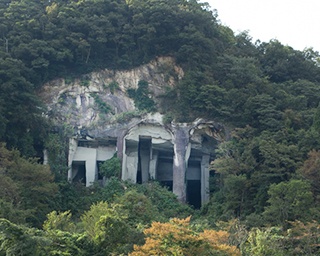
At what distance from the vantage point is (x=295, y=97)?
98.7 feet

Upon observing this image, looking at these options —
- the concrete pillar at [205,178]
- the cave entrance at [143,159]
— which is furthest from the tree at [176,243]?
the cave entrance at [143,159]

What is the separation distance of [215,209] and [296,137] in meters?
4.47

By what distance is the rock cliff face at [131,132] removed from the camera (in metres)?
29.9

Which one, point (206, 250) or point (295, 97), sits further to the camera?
point (295, 97)

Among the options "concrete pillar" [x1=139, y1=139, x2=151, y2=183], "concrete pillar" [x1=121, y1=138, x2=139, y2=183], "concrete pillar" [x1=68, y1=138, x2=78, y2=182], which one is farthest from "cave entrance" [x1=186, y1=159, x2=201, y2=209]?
"concrete pillar" [x1=68, y1=138, x2=78, y2=182]

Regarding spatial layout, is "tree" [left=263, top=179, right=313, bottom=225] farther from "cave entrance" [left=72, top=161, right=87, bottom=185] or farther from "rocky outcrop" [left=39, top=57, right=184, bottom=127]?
"cave entrance" [left=72, top=161, right=87, bottom=185]

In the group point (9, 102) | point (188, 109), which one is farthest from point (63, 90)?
point (188, 109)

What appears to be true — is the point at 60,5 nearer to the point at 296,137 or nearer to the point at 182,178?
the point at 182,178

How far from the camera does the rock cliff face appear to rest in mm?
29922

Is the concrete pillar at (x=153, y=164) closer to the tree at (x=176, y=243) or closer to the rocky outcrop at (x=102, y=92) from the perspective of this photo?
the rocky outcrop at (x=102, y=92)

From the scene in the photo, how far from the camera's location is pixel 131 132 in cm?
3019

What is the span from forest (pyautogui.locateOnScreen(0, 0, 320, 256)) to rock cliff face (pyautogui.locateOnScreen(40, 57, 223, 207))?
526 mm

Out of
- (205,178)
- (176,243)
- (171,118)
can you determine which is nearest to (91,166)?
(171,118)

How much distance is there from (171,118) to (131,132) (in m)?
1.93
